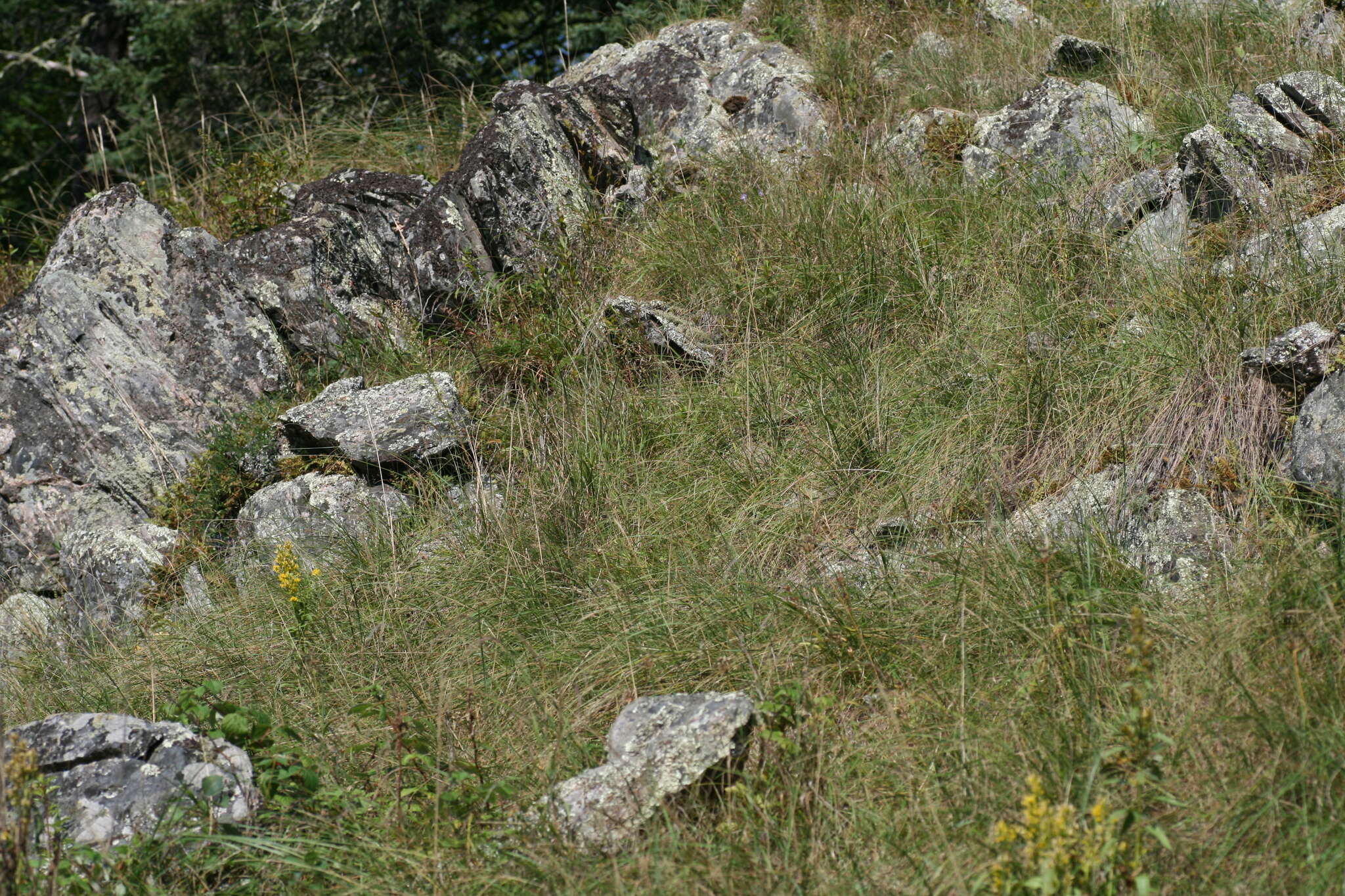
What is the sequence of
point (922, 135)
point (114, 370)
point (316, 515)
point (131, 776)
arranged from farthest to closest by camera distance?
point (922, 135) → point (114, 370) → point (316, 515) → point (131, 776)

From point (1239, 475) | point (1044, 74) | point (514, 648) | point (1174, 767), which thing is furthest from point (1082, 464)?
point (1044, 74)

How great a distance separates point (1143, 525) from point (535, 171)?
3.81 m

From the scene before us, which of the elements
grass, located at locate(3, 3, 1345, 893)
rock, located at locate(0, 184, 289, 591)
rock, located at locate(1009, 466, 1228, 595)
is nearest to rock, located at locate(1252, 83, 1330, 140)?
grass, located at locate(3, 3, 1345, 893)

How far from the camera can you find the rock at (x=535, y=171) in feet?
19.6

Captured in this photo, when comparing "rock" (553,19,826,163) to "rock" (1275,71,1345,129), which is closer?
"rock" (1275,71,1345,129)

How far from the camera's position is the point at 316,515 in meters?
4.86

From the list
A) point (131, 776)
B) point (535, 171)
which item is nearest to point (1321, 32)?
point (535, 171)

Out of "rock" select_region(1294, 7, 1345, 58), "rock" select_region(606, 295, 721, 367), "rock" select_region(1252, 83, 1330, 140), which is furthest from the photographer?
"rock" select_region(1294, 7, 1345, 58)

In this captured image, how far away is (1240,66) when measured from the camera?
5.67 metres

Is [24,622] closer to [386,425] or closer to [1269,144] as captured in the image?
[386,425]

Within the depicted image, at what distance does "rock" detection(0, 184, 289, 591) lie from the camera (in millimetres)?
5430

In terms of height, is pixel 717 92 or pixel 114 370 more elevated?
pixel 717 92

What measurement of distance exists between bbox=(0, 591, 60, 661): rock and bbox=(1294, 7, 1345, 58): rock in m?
6.52

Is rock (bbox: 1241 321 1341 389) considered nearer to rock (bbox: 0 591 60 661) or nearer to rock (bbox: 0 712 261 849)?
rock (bbox: 0 712 261 849)
